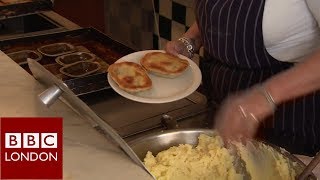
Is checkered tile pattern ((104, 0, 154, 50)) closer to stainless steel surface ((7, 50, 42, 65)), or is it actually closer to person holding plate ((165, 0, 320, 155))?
stainless steel surface ((7, 50, 42, 65))

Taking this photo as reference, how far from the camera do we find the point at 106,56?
1.95 m

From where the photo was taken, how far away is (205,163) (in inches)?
39.9

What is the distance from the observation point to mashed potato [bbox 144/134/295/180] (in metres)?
1.00

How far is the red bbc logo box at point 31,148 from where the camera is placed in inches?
27.2

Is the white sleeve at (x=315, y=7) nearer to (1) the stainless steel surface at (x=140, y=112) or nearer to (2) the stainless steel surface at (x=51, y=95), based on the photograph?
(1) the stainless steel surface at (x=140, y=112)

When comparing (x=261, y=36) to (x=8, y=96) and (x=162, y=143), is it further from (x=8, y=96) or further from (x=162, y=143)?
(x=8, y=96)

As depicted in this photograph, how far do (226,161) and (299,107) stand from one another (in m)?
0.51

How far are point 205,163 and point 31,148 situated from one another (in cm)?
39

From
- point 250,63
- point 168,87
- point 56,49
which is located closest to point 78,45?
point 56,49

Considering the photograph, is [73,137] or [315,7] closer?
[73,137]

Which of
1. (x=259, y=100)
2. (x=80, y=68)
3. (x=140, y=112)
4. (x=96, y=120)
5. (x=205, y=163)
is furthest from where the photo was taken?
(x=80, y=68)

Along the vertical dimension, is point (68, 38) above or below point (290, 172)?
below

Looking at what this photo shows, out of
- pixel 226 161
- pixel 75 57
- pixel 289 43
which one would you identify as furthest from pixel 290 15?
pixel 75 57

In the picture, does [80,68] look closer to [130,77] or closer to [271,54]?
[130,77]
